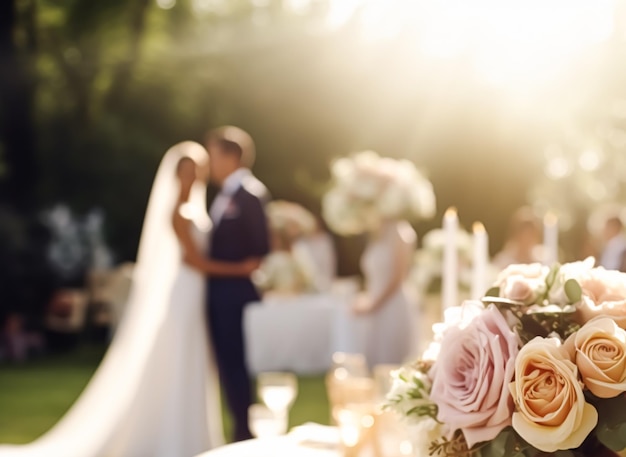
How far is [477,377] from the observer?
1483 millimetres

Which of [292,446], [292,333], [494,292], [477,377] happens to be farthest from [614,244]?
[477,377]

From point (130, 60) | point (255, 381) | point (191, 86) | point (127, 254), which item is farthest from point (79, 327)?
point (191, 86)

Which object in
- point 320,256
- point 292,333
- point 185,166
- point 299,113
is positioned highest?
point 299,113

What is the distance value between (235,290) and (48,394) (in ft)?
15.5

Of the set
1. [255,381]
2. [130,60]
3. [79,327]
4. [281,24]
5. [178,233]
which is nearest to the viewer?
[178,233]

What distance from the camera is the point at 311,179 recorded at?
2069cm

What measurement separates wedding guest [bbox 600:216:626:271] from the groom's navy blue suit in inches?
93.6

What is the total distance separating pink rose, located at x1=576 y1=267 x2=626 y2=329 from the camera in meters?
1.48

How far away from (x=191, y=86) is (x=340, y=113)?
4153mm

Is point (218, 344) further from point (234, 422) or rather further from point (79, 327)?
point (79, 327)

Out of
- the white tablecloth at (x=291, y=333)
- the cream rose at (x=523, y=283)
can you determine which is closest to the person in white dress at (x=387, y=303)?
the white tablecloth at (x=291, y=333)

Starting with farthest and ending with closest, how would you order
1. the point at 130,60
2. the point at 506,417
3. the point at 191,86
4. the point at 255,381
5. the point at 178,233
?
the point at 191,86 → the point at 130,60 → the point at 255,381 → the point at 178,233 → the point at 506,417

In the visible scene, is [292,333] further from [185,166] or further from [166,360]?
[185,166]

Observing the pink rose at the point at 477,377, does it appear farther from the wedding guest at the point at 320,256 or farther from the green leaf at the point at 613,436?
the wedding guest at the point at 320,256
